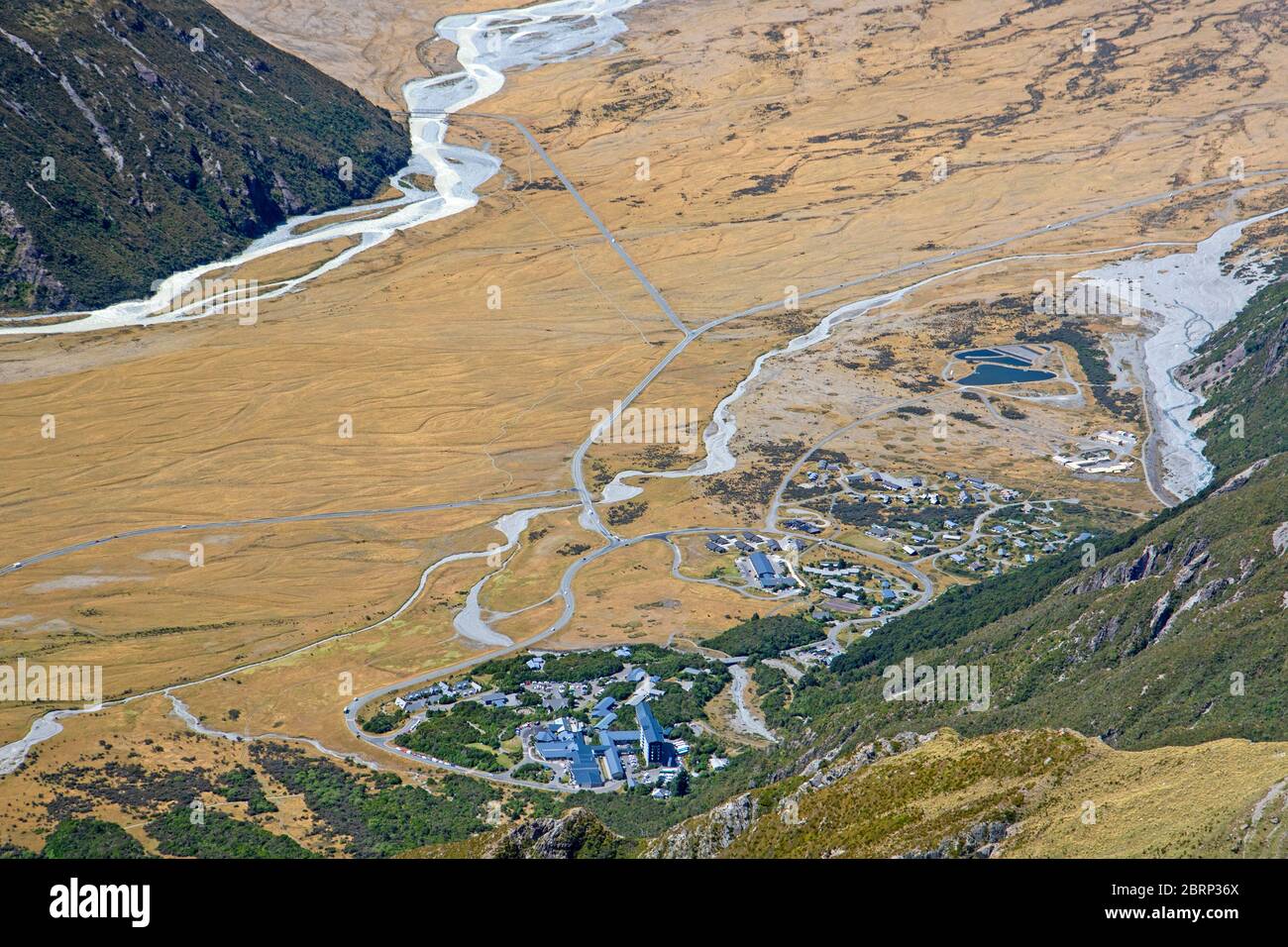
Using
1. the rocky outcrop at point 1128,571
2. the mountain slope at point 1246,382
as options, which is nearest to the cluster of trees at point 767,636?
the rocky outcrop at point 1128,571

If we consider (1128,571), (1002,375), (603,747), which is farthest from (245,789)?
(1002,375)

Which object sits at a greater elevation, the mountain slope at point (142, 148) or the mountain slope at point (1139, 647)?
the mountain slope at point (142, 148)

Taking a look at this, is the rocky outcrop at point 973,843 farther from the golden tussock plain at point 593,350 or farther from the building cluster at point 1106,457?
the building cluster at point 1106,457

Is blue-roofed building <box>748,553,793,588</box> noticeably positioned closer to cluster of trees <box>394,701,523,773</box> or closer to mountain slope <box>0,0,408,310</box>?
cluster of trees <box>394,701,523,773</box>

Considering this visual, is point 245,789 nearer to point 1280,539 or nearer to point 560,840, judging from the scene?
point 560,840

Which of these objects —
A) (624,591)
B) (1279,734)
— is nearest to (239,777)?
(624,591)

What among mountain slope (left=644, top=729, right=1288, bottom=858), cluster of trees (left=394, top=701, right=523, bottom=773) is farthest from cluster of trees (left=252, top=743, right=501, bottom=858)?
mountain slope (left=644, top=729, right=1288, bottom=858)
